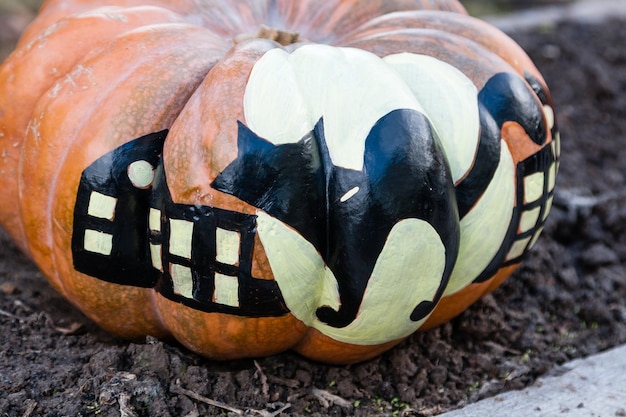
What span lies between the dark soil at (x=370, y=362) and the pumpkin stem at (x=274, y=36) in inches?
37.2

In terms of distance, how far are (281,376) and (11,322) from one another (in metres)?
0.90

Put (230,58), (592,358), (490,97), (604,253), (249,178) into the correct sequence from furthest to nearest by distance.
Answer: (604,253), (592,358), (490,97), (230,58), (249,178)

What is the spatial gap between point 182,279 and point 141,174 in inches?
12.0

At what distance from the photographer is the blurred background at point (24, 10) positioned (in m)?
5.52

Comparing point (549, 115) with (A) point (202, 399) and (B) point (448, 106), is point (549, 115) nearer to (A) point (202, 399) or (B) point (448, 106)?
(B) point (448, 106)

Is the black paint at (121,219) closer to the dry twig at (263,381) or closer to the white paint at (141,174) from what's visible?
the white paint at (141,174)

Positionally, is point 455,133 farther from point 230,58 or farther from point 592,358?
point 592,358

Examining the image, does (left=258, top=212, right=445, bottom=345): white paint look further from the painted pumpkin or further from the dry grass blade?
the dry grass blade

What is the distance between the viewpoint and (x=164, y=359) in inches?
85.4

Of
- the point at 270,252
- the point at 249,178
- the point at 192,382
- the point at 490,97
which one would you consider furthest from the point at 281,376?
the point at 490,97

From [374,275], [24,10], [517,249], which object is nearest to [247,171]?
[374,275]

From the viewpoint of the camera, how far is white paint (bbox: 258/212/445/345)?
1.98 m

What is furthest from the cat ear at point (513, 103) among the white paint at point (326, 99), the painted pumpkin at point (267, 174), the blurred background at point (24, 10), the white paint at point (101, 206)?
the blurred background at point (24, 10)

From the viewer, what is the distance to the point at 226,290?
2.02 meters
